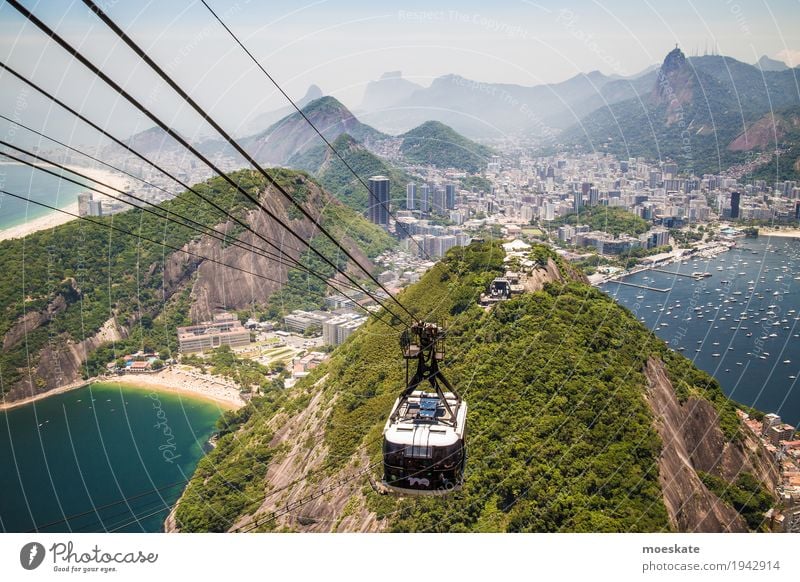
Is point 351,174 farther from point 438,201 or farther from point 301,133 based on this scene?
point 301,133

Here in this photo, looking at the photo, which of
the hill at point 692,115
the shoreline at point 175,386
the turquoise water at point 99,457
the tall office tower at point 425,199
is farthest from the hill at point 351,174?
the hill at point 692,115

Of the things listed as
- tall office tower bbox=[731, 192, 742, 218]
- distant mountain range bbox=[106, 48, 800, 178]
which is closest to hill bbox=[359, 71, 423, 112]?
distant mountain range bbox=[106, 48, 800, 178]

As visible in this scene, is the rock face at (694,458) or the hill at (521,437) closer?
the hill at (521,437)

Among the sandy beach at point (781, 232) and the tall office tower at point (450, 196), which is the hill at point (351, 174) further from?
the sandy beach at point (781, 232)
